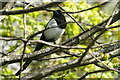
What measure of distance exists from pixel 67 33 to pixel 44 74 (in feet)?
7.73

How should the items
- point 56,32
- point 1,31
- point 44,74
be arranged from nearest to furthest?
point 44,74
point 56,32
point 1,31

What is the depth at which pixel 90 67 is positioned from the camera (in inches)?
145

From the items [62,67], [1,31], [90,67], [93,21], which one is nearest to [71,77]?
[90,67]

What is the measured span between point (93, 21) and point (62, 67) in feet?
7.91

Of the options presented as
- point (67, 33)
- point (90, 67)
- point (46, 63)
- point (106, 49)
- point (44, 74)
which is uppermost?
point (106, 49)

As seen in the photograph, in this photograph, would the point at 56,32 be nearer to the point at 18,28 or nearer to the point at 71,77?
the point at 71,77

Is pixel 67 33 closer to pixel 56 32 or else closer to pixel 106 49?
pixel 56 32

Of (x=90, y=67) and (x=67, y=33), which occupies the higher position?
(x=67, y=33)

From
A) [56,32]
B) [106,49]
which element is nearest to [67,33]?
[56,32]

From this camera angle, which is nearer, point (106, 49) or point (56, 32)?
point (106, 49)

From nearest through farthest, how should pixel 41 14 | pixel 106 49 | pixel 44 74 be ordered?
pixel 44 74, pixel 106 49, pixel 41 14

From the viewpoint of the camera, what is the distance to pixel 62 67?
1946 millimetres

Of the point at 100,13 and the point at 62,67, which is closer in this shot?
the point at 62,67

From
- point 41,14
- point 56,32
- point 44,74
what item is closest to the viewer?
point 44,74
